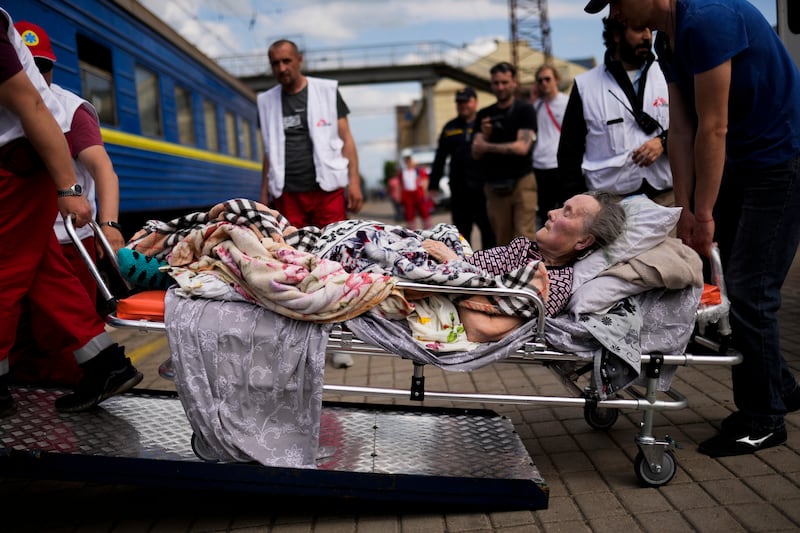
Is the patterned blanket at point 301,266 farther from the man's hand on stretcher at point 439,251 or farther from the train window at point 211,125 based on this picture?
the train window at point 211,125

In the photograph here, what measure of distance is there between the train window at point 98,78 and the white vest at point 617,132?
518 cm

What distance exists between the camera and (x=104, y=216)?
3244 mm

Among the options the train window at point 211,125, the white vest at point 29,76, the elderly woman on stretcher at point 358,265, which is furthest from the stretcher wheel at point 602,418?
the train window at point 211,125

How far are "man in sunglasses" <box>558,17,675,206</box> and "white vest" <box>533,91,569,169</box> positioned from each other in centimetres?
262

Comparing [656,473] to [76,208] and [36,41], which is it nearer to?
[76,208]

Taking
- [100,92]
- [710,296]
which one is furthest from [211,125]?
[710,296]

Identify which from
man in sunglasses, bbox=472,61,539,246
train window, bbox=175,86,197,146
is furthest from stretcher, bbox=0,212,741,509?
train window, bbox=175,86,197,146

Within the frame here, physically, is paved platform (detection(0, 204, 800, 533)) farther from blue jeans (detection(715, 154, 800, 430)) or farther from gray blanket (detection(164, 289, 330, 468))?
gray blanket (detection(164, 289, 330, 468))

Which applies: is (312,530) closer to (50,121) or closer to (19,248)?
(19,248)

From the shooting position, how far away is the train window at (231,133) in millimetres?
12625

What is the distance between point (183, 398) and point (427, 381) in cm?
235

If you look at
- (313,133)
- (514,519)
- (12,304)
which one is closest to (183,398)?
(12,304)

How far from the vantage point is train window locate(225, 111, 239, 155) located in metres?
12.6

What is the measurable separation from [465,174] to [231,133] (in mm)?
6992
